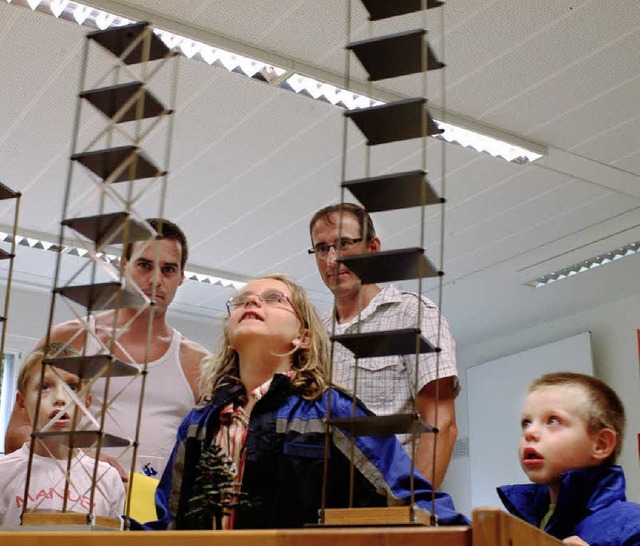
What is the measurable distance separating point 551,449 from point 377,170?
351 centimetres

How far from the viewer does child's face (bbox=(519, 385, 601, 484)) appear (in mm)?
1876

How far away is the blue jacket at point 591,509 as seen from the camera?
1.67 metres

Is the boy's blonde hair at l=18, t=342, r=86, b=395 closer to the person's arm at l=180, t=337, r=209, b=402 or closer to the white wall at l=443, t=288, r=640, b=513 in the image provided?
the person's arm at l=180, t=337, r=209, b=402

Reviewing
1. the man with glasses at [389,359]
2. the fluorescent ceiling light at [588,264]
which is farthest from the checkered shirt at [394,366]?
the fluorescent ceiling light at [588,264]

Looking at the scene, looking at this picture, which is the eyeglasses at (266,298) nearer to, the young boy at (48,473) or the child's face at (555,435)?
the young boy at (48,473)

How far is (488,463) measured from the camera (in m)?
8.26

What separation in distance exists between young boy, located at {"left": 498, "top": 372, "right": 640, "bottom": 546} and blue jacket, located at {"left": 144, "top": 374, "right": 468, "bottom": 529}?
44 centimetres

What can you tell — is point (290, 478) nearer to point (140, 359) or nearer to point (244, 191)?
point (140, 359)

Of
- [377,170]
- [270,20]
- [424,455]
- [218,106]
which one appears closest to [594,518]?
[424,455]

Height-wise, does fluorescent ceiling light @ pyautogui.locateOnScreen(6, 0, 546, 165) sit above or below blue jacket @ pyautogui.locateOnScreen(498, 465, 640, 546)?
above

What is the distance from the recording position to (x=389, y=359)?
7.38ft

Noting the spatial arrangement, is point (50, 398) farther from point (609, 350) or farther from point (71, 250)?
point (609, 350)

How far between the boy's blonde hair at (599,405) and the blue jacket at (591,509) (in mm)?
106

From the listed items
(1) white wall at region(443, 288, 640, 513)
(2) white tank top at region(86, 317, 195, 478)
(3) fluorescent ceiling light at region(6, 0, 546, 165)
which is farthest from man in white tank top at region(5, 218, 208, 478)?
(1) white wall at region(443, 288, 640, 513)
